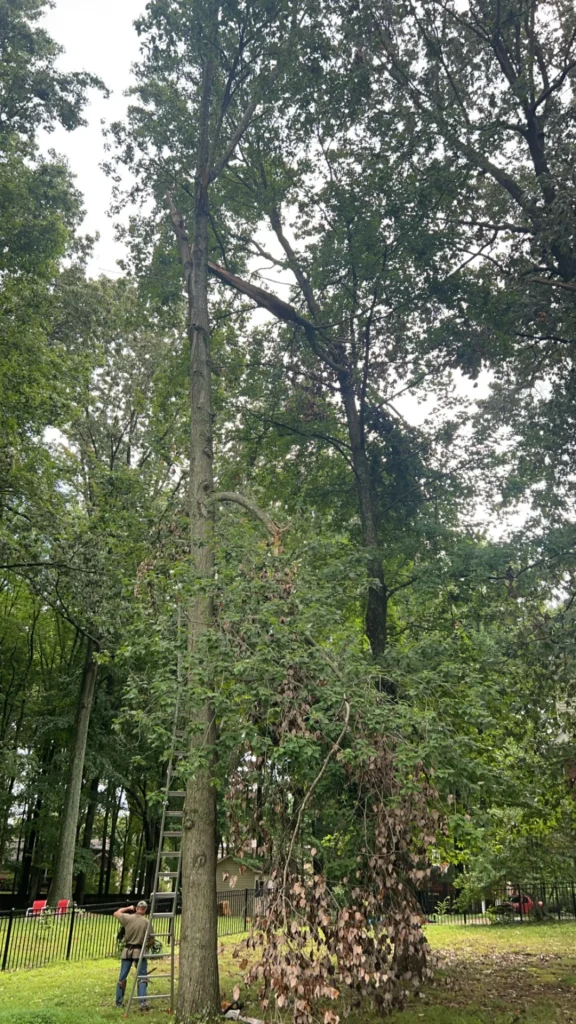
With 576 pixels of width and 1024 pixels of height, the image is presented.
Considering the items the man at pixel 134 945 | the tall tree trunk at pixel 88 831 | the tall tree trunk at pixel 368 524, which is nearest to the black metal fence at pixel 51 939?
the man at pixel 134 945

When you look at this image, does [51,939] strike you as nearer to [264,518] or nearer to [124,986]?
[124,986]

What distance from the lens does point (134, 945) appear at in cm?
831

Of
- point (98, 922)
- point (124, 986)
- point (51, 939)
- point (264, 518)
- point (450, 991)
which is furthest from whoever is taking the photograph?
point (98, 922)

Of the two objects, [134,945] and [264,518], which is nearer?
[134,945]

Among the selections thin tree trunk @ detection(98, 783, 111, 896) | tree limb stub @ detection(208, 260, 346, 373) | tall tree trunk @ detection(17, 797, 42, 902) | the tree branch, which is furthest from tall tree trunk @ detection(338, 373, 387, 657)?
thin tree trunk @ detection(98, 783, 111, 896)

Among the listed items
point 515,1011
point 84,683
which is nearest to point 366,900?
point 515,1011

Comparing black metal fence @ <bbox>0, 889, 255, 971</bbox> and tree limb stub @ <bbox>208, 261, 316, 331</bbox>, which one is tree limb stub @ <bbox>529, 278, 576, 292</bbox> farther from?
black metal fence @ <bbox>0, 889, 255, 971</bbox>

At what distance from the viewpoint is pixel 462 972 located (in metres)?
9.76

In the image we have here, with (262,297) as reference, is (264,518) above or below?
below

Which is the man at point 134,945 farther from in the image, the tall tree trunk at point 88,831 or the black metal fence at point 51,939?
the tall tree trunk at point 88,831

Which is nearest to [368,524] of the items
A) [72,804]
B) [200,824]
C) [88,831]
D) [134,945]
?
[200,824]

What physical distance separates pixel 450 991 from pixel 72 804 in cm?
1219

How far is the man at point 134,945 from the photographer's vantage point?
7629 millimetres

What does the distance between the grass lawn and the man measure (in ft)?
0.84
